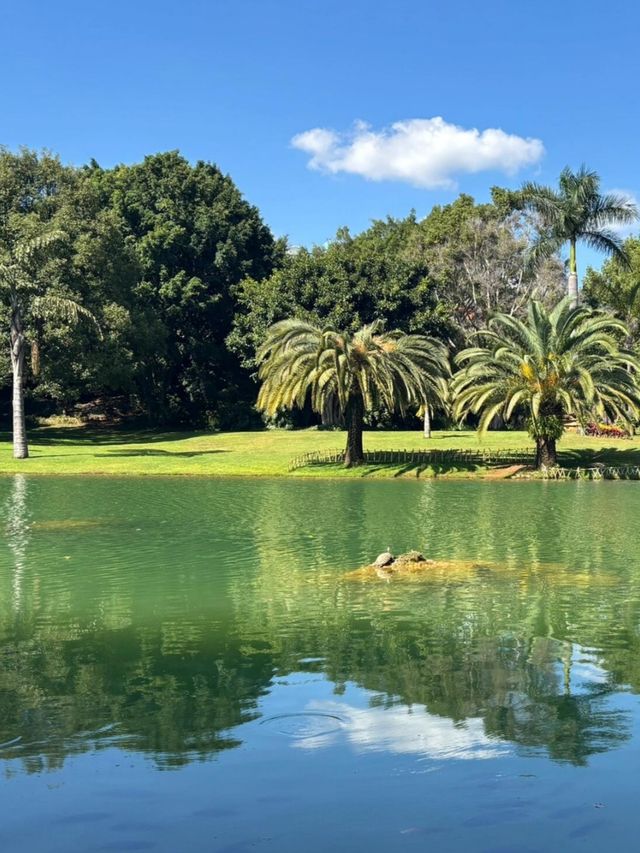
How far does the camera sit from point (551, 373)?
40.6 m

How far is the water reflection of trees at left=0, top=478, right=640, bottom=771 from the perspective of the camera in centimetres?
961

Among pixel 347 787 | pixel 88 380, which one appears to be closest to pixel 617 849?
pixel 347 787

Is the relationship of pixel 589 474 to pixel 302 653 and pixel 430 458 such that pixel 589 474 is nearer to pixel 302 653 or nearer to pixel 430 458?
pixel 430 458

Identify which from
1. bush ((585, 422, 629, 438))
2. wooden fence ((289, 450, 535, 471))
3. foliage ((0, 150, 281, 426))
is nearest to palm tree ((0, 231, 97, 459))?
foliage ((0, 150, 281, 426))

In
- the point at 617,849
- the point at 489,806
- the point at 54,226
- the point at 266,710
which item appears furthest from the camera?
the point at 54,226

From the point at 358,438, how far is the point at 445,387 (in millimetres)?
4815

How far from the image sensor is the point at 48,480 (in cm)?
4031

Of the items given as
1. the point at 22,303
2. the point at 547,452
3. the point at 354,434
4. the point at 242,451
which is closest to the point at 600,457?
the point at 547,452

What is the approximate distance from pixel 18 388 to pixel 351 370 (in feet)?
63.5

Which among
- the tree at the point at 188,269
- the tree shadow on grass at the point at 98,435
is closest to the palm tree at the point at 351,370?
the tree shadow on grass at the point at 98,435

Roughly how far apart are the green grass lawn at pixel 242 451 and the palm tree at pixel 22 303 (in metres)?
2.30

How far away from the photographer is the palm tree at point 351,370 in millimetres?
41375

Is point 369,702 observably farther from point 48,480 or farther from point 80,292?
point 80,292

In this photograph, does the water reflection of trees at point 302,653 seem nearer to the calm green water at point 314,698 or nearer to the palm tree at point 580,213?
the calm green water at point 314,698
